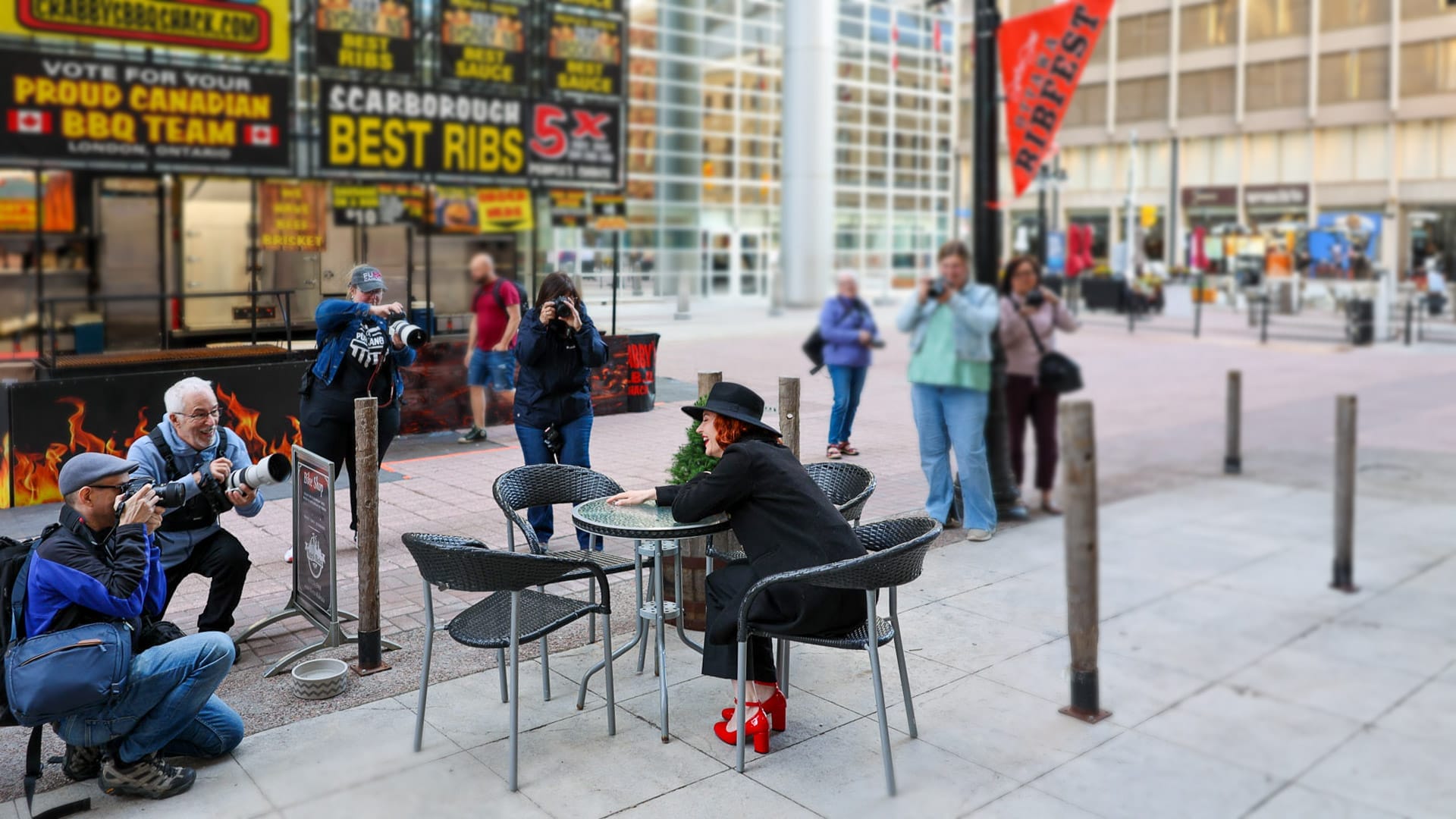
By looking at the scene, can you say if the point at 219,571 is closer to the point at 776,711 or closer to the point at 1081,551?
the point at 776,711

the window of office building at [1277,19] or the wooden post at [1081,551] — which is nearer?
the wooden post at [1081,551]

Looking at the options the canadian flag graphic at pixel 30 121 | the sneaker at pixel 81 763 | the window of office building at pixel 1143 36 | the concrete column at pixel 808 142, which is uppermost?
the canadian flag graphic at pixel 30 121

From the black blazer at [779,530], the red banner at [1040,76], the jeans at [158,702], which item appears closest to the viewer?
the jeans at [158,702]

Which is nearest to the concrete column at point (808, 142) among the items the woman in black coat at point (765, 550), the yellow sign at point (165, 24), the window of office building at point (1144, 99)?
the window of office building at point (1144, 99)

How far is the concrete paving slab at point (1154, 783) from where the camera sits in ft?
12.2

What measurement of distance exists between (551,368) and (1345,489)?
13.6 feet

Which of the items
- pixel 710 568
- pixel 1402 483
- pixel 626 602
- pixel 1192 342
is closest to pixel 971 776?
pixel 710 568

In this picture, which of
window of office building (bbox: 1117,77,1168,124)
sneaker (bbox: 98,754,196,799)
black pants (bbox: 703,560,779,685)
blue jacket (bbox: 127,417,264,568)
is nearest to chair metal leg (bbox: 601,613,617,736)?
black pants (bbox: 703,560,779,685)

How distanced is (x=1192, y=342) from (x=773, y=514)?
1366 centimetres

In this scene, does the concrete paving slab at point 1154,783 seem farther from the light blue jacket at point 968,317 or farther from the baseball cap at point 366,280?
the baseball cap at point 366,280

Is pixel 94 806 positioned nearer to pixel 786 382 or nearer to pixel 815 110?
pixel 786 382

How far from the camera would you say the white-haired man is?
190 inches

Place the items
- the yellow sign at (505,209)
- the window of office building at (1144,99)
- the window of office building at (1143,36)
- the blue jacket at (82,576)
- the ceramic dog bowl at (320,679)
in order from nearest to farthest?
the blue jacket at (82,576), the ceramic dog bowl at (320,679), the window of office building at (1144,99), the window of office building at (1143,36), the yellow sign at (505,209)

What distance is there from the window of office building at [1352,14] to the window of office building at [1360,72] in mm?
177
